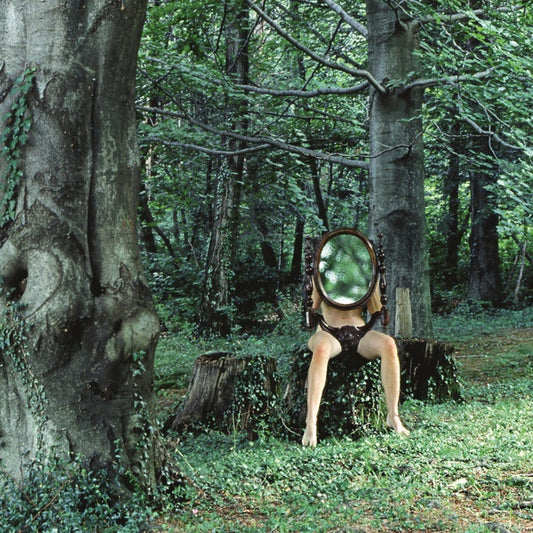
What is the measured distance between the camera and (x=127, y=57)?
16.3 ft

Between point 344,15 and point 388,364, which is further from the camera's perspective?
point 344,15

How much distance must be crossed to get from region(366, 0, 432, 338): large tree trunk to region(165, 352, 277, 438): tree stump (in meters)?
4.41

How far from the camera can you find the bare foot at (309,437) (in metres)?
6.71

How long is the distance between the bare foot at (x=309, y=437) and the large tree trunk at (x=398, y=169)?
491 cm

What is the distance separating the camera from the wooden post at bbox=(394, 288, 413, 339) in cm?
996

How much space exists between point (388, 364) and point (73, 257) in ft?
11.5

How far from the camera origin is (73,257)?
4656 mm

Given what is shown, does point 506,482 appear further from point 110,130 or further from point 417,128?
point 417,128

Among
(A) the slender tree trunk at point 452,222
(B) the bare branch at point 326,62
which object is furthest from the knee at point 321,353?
(A) the slender tree trunk at point 452,222

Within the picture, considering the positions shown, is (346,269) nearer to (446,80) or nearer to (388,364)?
(388,364)

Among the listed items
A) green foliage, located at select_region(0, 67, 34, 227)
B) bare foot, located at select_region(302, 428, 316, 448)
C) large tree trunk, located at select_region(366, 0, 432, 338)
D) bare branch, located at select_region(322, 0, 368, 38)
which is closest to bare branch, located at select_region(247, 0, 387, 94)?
large tree trunk, located at select_region(366, 0, 432, 338)

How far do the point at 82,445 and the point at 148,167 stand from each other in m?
16.6

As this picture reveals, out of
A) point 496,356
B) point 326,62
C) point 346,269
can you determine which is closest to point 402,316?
point 346,269

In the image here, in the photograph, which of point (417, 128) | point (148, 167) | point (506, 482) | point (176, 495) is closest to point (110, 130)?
point (176, 495)
